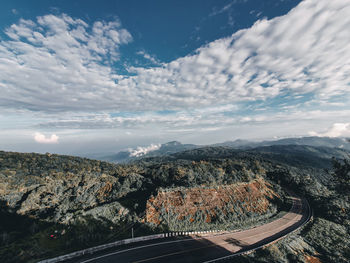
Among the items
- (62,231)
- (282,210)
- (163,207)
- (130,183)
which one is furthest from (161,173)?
(282,210)

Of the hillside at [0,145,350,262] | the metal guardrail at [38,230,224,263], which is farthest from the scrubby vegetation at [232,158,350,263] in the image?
the metal guardrail at [38,230,224,263]

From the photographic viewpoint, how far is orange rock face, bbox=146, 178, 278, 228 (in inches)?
1454

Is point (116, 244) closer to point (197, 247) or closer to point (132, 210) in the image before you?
point (132, 210)

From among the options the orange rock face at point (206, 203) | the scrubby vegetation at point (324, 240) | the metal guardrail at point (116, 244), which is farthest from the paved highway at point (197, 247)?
the orange rock face at point (206, 203)

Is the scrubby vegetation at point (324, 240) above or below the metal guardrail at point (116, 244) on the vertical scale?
below

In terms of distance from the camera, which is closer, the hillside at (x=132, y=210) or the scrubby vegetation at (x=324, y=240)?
the scrubby vegetation at (x=324, y=240)

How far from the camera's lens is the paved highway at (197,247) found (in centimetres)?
2460

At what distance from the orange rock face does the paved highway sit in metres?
5.55

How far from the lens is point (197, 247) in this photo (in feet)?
90.9

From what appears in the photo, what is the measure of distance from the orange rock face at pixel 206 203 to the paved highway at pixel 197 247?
5.55 metres

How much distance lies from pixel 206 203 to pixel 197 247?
46.9 feet

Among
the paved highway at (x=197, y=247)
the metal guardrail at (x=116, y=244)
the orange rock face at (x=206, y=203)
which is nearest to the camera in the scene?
the metal guardrail at (x=116, y=244)

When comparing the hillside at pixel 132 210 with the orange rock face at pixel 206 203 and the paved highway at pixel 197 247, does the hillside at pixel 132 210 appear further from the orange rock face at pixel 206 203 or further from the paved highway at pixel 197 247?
the paved highway at pixel 197 247

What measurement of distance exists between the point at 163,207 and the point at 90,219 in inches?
691
